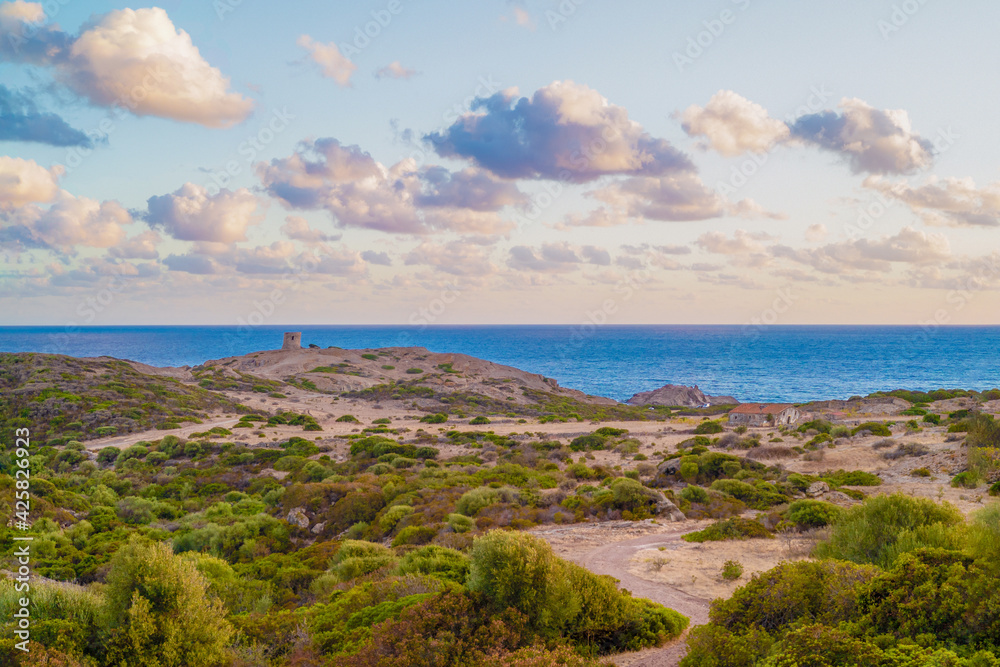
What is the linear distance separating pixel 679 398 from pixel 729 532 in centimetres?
6420

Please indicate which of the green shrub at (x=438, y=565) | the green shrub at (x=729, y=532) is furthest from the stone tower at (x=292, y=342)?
the green shrub at (x=438, y=565)

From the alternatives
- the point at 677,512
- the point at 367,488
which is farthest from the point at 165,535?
the point at 677,512

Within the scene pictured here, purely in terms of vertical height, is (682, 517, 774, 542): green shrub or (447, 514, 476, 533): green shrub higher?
(682, 517, 774, 542): green shrub

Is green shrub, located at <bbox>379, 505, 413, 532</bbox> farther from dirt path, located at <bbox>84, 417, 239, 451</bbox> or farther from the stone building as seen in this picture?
the stone building

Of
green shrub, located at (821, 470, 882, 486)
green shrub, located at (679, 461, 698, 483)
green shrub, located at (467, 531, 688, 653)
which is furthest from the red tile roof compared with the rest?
green shrub, located at (467, 531, 688, 653)

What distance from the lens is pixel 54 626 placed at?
7.20 meters

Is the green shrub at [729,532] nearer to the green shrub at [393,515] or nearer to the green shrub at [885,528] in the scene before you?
the green shrub at [885,528]

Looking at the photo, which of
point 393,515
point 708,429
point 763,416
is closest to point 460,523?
point 393,515

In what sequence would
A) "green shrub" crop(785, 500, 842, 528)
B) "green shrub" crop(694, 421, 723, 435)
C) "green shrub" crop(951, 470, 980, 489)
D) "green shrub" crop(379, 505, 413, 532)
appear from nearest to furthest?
"green shrub" crop(785, 500, 842, 528) → "green shrub" crop(379, 505, 413, 532) → "green shrub" crop(951, 470, 980, 489) → "green shrub" crop(694, 421, 723, 435)

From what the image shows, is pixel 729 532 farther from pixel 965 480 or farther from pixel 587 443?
pixel 587 443

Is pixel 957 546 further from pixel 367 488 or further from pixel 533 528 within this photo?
pixel 367 488

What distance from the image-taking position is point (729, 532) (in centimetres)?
1448

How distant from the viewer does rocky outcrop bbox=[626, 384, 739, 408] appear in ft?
246

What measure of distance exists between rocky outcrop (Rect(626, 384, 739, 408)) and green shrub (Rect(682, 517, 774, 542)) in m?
61.8
